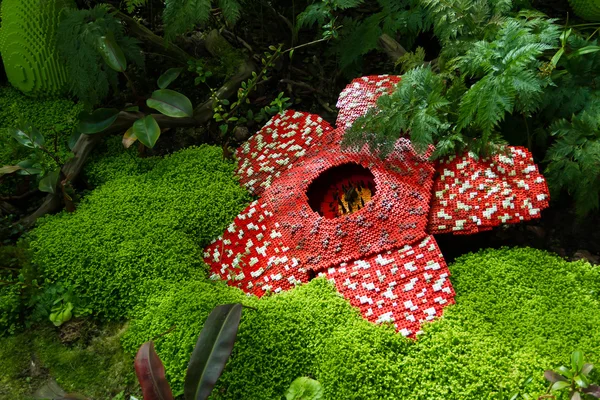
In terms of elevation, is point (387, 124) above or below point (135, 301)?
above

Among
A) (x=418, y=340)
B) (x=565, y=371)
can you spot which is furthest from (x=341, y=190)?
(x=565, y=371)

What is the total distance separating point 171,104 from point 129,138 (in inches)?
13.5

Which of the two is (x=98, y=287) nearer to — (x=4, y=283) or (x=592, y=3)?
(x=4, y=283)

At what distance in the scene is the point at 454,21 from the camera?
2.99 m

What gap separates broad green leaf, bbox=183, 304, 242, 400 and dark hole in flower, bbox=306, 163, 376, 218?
3.17 ft

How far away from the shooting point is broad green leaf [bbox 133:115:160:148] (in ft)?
11.2

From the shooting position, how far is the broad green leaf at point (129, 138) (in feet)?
11.6

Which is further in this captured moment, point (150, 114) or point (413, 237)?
point (150, 114)

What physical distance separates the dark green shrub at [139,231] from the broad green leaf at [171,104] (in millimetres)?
267

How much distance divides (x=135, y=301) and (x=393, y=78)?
6.49 ft

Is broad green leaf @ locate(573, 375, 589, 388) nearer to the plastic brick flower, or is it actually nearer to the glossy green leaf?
the glossy green leaf

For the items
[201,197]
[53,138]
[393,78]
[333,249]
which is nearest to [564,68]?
[393,78]

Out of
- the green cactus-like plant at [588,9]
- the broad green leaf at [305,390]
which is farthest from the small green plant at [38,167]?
the green cactus-like plant at [588,9]

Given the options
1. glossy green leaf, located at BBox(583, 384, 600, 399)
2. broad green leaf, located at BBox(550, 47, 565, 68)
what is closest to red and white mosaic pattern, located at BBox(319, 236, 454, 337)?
A: glossy green leaf, located at BBox(583, 384, 600, 399)
